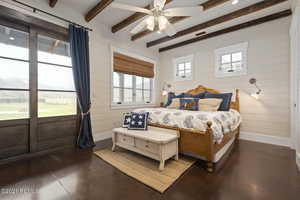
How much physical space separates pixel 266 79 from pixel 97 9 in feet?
13.4

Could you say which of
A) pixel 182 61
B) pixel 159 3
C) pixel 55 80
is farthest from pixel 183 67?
pixel 55 80

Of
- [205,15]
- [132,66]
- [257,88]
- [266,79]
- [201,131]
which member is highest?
[205,15]

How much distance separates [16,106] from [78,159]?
54.7 inches

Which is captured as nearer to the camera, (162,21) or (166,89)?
(162,21)

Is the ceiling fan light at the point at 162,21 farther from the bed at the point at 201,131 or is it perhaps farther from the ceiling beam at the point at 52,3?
the ceiling beam at the point at 52,3

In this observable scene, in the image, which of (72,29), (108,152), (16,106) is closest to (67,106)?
(16,106)

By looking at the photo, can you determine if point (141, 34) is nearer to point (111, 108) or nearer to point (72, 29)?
point (72, 29)

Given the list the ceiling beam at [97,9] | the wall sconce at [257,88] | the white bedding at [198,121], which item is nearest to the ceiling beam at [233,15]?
the wall sconce at [257,88]

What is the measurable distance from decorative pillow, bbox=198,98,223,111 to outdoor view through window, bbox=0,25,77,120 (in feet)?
9.45

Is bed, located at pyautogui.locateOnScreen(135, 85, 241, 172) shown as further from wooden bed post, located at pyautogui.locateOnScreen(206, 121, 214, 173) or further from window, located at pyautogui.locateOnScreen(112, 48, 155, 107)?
window, located at pyautogui.locateOnScreen(112, 48, 155, 107)

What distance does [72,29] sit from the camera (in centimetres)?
283

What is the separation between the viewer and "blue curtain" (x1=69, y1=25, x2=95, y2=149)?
2.85 meters

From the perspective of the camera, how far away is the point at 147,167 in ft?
6.78

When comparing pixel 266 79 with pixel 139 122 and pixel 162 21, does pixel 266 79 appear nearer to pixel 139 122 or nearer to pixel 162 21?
pixel 162 21
